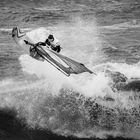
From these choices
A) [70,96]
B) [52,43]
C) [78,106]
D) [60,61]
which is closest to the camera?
[78,106]

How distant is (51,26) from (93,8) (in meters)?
8.26

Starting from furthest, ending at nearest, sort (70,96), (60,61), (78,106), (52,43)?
(52,43) < (60,61) < (70,96) < (78,106)

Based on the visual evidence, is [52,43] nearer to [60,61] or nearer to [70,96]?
[60,61]

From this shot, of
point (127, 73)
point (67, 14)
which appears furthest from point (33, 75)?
point (67, 14)

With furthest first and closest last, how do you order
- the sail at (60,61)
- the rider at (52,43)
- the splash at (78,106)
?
1. the rider at (52,43)
2. the sail at (60,61)
3. the splash at (78,106)

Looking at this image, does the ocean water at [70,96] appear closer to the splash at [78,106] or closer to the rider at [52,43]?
the splash at [78,106]

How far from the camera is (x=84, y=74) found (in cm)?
1823

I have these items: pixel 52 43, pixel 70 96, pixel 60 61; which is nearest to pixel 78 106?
pixel 70 96

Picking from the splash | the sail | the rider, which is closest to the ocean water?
the splash

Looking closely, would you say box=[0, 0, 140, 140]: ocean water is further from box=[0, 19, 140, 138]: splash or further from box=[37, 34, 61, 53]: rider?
box=[37, 34, 61, 53]: rider

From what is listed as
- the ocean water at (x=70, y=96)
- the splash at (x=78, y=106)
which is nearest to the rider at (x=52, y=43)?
the ocean water at (x=70, y=96)

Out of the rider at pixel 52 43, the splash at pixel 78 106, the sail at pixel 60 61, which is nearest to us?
the splash at pixel 78 106

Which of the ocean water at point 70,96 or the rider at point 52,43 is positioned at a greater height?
the rider at point 52,43

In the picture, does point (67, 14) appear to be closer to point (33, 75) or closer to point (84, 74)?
point (33, 75)
